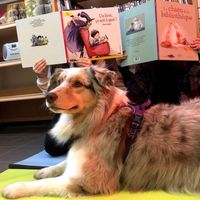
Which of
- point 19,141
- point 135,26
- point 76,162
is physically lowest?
point 19,141

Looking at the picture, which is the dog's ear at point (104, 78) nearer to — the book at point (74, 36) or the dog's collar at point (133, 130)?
the dog's collar at point (133, 130)

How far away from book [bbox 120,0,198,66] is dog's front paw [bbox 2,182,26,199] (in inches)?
45.3

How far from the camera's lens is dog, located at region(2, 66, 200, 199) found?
1406 millimetres

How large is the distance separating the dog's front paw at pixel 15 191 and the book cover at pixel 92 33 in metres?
0.95

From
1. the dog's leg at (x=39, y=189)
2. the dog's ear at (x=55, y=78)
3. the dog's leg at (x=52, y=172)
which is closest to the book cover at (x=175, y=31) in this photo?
the dog's ear at (x=55, y=78)

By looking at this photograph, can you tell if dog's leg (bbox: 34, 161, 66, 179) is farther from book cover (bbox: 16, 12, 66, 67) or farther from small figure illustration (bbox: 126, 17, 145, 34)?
small figure illustration (bbox: 126, 17, 145, 34)

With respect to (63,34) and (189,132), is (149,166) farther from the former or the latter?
(63,34)

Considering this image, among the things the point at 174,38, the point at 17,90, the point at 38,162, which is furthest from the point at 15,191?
the point at 17,90

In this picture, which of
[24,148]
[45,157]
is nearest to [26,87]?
[24,148]

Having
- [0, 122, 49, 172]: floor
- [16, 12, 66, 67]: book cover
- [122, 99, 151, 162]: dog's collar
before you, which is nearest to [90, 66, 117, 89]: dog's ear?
[122, 99, 151, 162]: dog's collar

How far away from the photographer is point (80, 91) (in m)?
1.54

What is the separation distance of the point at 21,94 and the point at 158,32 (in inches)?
83.3

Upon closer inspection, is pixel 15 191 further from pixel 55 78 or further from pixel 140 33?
pixel 140 33

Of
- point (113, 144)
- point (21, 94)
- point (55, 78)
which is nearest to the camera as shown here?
point (113, 144)
